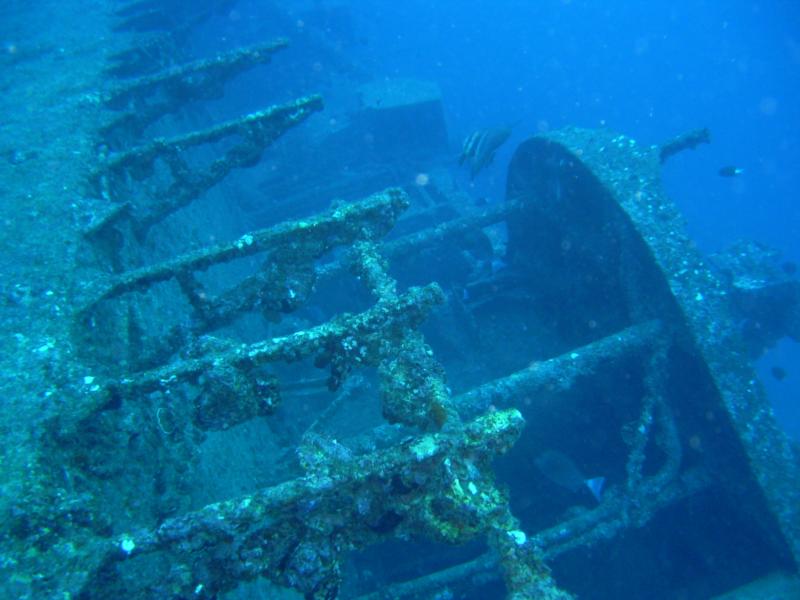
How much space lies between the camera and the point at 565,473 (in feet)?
15.2

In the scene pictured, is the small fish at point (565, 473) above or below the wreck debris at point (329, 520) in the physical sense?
below

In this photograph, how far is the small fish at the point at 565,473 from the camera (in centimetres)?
454

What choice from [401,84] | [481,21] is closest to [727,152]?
[481,21]

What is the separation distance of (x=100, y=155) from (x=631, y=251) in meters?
4.99

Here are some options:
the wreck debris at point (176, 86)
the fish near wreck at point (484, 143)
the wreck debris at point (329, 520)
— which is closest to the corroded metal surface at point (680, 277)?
the fish near wreck at point (484, 143)

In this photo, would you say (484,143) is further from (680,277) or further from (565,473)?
(565,473)

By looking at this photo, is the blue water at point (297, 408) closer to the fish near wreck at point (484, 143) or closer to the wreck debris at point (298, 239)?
the wreck debris at point (298, 239)

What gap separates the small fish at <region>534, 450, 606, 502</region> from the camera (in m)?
4.54

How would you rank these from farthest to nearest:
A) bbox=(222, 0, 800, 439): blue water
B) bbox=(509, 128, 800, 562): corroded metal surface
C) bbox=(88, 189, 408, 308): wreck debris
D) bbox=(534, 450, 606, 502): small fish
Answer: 1. bbox=(222, 0, 800, 439): blue water
2. bbox=(534, 450, 606, 502): small fish
3. bbox=(509, 128, 800, 562): corroded metal surface
4. bbox=(88, 189, 408, 308): wreck debris

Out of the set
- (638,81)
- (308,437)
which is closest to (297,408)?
(308,437)

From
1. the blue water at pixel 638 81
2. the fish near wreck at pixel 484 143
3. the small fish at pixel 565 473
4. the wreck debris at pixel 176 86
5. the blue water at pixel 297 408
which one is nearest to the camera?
the blue water at pixel 297 408

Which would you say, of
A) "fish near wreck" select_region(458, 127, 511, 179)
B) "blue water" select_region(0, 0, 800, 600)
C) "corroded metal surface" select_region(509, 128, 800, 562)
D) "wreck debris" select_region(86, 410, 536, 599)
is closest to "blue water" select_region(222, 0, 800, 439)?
"fish near wreck" select_region(458, 127, 511, 179)

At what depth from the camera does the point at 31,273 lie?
10.5 feet

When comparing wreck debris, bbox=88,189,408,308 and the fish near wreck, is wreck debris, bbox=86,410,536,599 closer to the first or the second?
wreck debris, bbox=88,189,408,308
